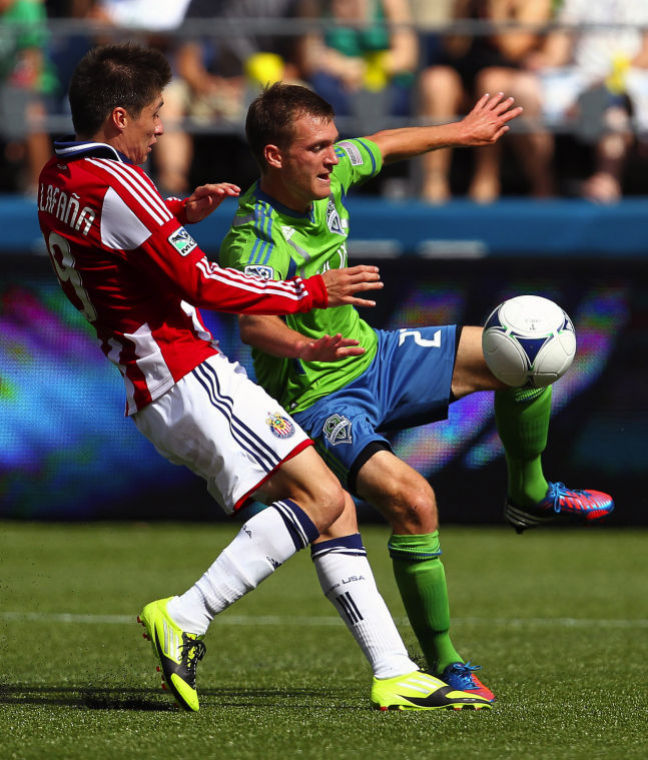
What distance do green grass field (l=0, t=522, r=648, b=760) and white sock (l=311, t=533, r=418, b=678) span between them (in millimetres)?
209

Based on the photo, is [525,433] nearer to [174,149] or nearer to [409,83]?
[409,83]

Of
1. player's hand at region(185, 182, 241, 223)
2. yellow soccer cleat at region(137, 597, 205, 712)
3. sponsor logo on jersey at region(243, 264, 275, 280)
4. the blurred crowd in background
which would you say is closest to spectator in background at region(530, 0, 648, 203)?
the blurred crowd in background

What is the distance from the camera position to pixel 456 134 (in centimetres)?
507

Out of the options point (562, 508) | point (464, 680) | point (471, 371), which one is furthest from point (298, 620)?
point (464, 680)

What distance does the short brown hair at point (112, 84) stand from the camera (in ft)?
13.7

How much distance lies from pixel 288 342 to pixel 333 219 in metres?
0.85

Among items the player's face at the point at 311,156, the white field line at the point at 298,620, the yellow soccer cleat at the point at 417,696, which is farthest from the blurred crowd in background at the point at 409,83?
the yellow soccer cleat at the point at 417,696

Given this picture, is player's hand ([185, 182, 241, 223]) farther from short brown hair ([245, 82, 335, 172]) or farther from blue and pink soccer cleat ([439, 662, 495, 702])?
blue and pink soccer cleat ([439, 662, 495, 702])

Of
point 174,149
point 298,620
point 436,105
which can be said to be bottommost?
point 298,620

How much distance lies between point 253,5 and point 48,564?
497cm

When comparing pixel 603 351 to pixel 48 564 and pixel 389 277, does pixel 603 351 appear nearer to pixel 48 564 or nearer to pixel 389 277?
pixel 389 277

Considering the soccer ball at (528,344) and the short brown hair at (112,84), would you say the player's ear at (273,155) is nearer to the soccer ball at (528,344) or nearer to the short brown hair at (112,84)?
the short brown hair at (112,84)

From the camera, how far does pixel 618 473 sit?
9484 mm

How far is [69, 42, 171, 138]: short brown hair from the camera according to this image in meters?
4.17
